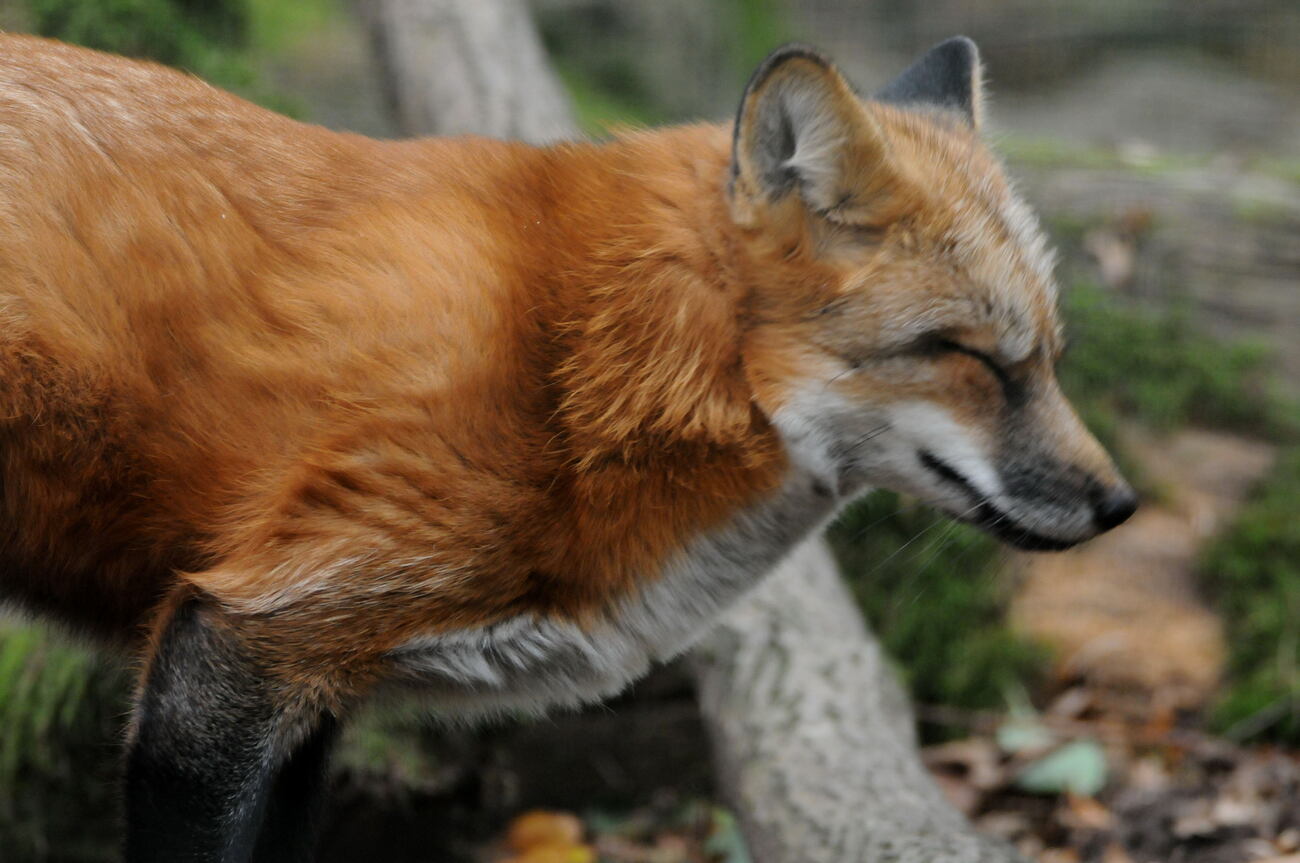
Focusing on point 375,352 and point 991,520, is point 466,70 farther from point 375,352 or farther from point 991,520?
point 991,520

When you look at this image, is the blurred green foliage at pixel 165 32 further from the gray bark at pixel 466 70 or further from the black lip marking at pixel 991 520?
the black lip marking at pixel 991 520

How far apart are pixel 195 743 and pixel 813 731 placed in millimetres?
2180

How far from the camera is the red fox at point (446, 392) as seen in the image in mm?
2922

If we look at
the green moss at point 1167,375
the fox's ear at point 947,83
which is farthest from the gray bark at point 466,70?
the green moss at point 1167,375

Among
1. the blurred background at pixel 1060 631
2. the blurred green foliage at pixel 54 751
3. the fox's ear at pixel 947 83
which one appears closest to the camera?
the fox's ear at pixel 947 83

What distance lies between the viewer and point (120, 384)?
2986 millimetres

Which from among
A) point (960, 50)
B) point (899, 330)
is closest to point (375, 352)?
point (899, 330)

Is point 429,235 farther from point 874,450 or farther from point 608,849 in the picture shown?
point 608,849

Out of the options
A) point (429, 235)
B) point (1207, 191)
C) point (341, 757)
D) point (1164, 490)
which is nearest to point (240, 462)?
point (429, 235)

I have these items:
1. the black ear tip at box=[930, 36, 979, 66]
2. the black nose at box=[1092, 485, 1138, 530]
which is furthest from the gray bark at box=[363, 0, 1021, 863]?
the black ear tip at box=[930, 36, 979, 66]

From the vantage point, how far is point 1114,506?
10.7 ft

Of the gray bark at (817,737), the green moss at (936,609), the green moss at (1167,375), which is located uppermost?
the gray bark at (817,737)

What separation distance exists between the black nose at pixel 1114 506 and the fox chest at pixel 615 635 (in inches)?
29.4

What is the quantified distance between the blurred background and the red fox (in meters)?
0.59
